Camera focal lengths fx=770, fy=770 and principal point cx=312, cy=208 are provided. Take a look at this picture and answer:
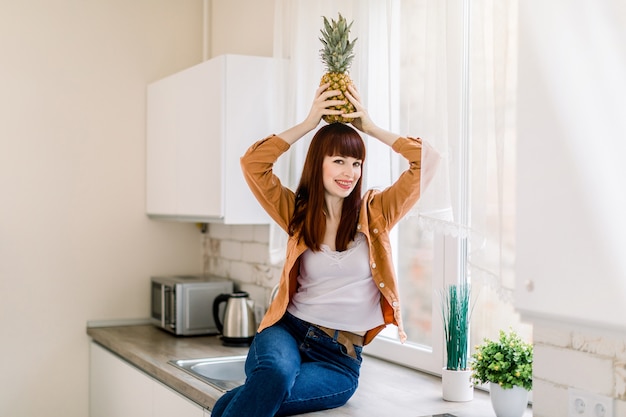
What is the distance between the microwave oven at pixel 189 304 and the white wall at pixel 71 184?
34 cm

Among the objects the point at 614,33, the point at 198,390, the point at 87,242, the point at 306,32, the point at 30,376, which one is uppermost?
the point at 306,32

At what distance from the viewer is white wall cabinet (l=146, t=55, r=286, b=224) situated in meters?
3.20

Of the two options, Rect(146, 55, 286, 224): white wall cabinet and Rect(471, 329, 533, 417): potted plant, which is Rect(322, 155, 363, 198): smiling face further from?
Rect(146, 55, 286, 224): white wall cabinet

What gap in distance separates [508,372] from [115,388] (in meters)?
1.99

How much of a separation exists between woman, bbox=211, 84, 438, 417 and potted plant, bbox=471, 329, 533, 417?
11.2 inches

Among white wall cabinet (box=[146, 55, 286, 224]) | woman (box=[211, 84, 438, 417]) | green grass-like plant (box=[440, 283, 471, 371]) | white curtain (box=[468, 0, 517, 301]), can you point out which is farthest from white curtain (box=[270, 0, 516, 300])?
white wall cabinet (box=[146, 55, 286, 224])

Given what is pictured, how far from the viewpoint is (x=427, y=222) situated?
2.24 m

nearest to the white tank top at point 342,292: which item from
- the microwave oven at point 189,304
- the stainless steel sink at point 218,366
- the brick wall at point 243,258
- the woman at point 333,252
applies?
the woman at point 333,252

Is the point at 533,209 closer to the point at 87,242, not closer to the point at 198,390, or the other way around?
the point at 198,390

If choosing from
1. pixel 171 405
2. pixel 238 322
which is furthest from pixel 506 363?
pixel 238 322

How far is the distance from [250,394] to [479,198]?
803mm

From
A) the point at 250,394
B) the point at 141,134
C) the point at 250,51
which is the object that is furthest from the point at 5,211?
the point at 250,394

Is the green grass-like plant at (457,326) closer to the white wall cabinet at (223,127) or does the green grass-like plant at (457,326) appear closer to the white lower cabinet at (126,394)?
the white lower cabinet at (126,394)

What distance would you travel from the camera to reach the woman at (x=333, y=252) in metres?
2.26
